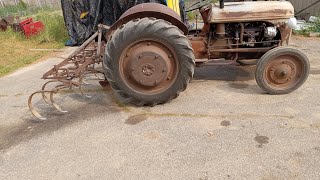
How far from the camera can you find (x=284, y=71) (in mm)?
4203

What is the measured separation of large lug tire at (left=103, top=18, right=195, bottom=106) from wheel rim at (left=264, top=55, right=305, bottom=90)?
1208 mm

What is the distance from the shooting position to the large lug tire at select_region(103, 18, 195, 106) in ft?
12.6

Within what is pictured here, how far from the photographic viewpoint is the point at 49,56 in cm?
805

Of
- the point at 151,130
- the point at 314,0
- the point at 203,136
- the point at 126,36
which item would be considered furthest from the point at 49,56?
the point at 314,0

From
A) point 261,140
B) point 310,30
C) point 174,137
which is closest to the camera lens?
point 261,140

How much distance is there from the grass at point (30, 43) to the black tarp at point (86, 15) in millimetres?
648

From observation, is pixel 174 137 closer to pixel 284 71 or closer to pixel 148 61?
pixel 148 61

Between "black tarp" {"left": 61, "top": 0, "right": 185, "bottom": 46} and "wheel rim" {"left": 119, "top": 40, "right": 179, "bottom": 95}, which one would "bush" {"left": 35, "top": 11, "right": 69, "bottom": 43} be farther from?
"wheel rim" {"left": 119, "top": 40, "right": 179, "bottom": 95}

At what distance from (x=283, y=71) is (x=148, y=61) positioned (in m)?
1.97

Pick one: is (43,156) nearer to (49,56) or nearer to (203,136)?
(203,136)

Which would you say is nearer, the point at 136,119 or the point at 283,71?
the point at 136,119

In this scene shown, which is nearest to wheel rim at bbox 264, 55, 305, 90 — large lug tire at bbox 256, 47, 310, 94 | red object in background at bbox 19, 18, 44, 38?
large lug tire at bbox 256, 47, 310, 94

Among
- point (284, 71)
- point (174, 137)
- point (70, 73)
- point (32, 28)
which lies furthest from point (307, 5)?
point (32, 28)

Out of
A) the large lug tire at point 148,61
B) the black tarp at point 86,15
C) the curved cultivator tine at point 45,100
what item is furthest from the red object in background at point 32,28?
the large lug tire at point 148,61
